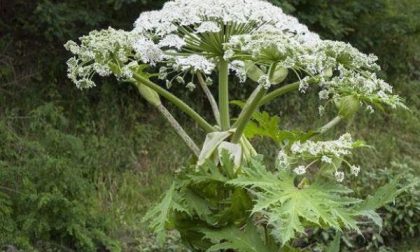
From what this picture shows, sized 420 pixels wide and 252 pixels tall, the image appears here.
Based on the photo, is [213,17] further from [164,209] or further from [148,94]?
[164,209]

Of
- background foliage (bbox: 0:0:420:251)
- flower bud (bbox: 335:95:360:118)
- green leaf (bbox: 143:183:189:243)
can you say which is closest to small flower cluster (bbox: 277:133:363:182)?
flower bud (bbox: 335:95:360:118)

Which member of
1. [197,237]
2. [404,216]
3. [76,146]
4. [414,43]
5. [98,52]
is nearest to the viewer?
[98,52]

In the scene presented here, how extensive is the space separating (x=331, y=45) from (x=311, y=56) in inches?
3.7

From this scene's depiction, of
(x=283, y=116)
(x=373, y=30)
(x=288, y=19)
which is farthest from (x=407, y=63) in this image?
(x=288, y=19)

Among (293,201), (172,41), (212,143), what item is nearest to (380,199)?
(293,201)

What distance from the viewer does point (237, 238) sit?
2529 mm

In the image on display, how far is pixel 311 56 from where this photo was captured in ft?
7.54

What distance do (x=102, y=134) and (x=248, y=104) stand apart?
5.39 meters

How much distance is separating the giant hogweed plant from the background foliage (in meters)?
3.11

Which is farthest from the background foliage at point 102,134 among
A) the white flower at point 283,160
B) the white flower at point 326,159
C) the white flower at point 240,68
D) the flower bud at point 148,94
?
the white flower at point 326,159

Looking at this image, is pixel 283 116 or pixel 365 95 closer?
pixel 365 95

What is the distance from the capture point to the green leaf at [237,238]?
2.52 m

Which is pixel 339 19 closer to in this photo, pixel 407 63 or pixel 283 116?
pixel 283 116

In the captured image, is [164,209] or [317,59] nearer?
[317,59]
